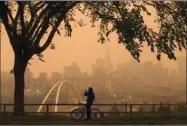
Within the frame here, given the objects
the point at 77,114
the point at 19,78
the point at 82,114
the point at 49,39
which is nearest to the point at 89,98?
the point at 82,114

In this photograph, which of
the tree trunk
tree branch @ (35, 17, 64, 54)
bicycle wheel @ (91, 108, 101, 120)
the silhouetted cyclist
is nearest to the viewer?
the silhouetted cyclist

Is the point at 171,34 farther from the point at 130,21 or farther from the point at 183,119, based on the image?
A: the point at 183,119

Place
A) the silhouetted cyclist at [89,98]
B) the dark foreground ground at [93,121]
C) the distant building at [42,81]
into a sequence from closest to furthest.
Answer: the dark foreground ground at [93,121] < the silhouetted cyclist at [89,98] < the distant building at [42,81]

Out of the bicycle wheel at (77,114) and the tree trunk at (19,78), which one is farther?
the tree trunk at (19,78)

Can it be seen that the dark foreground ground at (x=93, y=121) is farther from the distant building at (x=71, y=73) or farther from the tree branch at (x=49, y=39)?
the distant building at (x=71, y=73)

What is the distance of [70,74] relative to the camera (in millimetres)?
127062

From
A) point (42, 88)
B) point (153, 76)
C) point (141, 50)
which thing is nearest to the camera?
point (141, 50)

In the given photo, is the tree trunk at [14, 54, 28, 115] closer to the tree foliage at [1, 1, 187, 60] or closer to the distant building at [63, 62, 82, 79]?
the tree foliage at [1, 1, 187, 60]

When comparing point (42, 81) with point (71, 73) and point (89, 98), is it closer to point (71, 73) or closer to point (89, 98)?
point (71, 73)

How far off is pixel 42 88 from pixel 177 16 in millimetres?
96712

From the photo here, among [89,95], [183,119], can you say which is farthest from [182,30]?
[89,95]

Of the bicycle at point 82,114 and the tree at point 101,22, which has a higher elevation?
the tree at point 101,22

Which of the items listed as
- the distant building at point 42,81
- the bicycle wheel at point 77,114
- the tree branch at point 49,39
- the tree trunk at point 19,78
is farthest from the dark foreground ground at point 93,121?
the distant building at point 42,81

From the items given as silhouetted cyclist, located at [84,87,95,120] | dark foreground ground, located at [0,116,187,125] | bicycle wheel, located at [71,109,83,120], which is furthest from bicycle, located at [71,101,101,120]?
dark foreground ground, located at [0,116,187,125]
